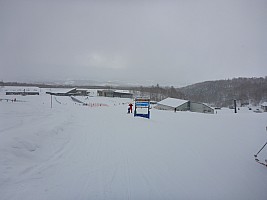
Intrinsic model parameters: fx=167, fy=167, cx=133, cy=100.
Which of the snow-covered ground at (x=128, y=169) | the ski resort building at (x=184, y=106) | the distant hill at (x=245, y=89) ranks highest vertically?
the distant hill at (x=245, y=89)

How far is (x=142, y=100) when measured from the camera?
13.9 meters

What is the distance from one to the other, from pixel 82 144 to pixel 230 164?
4.46 metres

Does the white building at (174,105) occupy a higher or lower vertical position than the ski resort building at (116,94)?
lower

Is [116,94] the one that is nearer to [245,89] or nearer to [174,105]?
[174,105]

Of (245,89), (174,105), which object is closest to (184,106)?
(174,105)

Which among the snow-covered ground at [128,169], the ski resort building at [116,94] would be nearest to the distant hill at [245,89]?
the snow-covered ground at [128,169]

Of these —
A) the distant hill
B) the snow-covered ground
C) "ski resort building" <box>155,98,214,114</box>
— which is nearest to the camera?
the snow-covered ground

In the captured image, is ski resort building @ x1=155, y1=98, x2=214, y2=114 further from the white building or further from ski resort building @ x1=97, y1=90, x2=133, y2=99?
ski resort building @ x1=97, y1=90, x2=133, y2=99

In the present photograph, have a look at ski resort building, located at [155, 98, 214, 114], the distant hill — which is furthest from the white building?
the distant hill

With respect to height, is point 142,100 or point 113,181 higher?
point 142,100

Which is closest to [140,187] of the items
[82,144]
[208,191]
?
[208,191]

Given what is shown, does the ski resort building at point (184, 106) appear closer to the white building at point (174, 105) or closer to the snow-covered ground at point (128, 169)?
the white building at point (174, 105)

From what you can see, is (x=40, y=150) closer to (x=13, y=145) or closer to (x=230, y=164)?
(x=13, y=145)

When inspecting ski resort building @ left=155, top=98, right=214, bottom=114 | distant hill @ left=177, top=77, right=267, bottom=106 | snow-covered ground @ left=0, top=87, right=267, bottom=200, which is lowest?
ski resort building @ left=155, top=98, right=214, bottom=114
